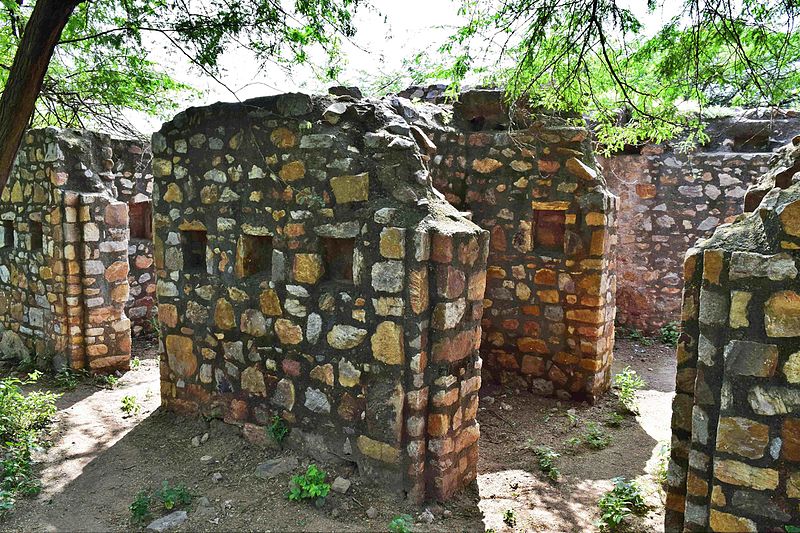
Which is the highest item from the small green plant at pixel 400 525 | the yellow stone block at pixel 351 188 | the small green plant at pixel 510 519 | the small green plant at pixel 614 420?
the yellow stone block at pixel 351 188

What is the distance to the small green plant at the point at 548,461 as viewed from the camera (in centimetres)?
435

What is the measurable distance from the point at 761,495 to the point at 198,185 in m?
4.16

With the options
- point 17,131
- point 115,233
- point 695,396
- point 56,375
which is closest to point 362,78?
point 115,233

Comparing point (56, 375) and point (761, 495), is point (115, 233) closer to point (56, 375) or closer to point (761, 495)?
point (56, 375)

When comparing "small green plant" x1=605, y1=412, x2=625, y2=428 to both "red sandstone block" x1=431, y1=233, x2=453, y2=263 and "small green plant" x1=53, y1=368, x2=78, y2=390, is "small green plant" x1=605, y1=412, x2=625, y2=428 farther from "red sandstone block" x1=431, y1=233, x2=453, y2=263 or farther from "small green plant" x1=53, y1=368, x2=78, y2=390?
"small green plant" x1=53, y1=368, x2=78, y2=390

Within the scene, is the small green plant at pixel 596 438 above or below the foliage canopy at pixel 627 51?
below

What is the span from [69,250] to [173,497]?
4.04 meters

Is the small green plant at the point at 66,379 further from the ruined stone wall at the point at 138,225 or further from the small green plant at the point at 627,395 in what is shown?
the small green plant at the point at 627,395

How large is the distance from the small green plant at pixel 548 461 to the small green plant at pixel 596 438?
43 centimetres

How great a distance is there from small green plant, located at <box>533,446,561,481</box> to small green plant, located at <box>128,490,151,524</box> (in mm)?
2835

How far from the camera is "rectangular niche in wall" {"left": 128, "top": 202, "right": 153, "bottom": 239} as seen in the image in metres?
8.48

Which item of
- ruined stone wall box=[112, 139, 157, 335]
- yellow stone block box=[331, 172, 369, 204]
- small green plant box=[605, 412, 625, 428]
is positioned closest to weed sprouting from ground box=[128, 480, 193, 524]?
yellow stone block box=[331, 172, 369, 204]

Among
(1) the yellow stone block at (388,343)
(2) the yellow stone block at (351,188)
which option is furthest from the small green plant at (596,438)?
(2) the yellow stone block at (351,188)

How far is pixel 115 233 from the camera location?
6.85m
